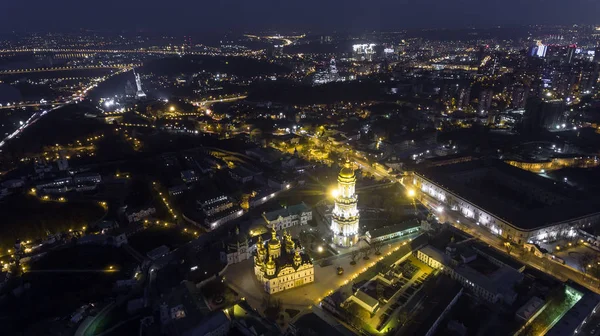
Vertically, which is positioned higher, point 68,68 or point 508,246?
point 68,68

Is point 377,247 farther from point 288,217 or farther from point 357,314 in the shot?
point 357,314

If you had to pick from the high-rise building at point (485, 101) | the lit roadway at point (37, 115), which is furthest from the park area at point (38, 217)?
the high-rise building at point (485, 101)

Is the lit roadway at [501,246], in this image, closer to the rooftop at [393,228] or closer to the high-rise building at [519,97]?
the rooftop at [393,228]

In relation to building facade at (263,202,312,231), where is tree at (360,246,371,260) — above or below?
below

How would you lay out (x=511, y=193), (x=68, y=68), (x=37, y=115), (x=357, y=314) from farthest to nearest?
(x=68, y=68) → (x=37, y=115) → (x=511, y=193) → (x=357, y=314)

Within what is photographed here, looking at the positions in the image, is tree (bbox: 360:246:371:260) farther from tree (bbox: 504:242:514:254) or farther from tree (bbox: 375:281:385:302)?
tree (bbox: 504:242:514:254)

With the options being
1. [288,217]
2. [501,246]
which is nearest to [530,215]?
[501,246]

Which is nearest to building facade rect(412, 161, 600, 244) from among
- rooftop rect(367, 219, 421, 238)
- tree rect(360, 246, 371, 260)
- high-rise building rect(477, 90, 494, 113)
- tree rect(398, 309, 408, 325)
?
rooftop rect(367, 219, 421, 238)

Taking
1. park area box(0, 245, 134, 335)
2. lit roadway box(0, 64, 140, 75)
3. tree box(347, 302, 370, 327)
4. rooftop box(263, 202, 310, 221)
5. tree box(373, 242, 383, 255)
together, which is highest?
lit roadway box(0, 64, 140, 75)
